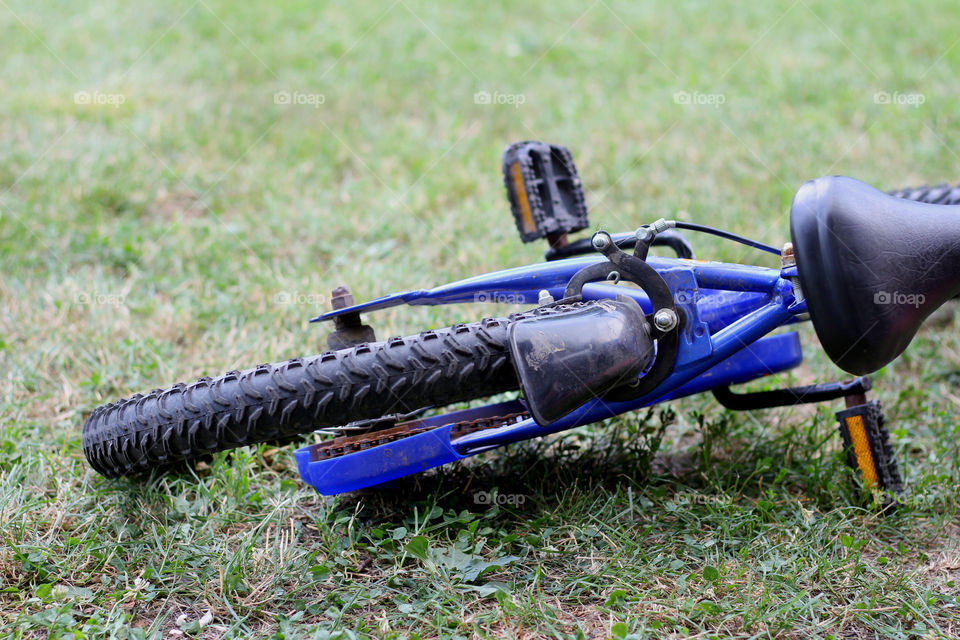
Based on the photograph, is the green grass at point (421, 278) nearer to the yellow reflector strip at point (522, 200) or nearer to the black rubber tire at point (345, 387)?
the black rubber tire at point (345, 387)

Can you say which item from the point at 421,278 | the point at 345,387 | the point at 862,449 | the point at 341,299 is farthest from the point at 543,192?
the point at 862,449

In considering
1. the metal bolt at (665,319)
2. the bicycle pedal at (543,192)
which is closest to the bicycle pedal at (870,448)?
the metal bolt at (665,319)

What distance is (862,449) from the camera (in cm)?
219

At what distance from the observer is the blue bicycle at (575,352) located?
1750mm

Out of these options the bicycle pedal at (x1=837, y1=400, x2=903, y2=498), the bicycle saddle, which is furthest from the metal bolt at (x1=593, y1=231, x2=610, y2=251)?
the bicycle pedal at (x1=837, y1=400, x2=903, y2=498)

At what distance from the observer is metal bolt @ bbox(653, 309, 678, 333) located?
1.89m

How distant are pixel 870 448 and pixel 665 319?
76 cm

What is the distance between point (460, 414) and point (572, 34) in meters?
4.28

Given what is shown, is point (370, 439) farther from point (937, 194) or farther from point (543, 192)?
point (937, 194)

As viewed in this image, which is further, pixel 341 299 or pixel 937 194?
pixel 937 194

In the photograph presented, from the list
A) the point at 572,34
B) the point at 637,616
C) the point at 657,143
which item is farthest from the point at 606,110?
the point at 637,616

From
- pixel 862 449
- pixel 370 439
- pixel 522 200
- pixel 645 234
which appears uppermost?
pixel 522 200

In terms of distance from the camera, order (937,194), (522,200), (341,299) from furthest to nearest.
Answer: (937,194) → (522,200) → (341,299)

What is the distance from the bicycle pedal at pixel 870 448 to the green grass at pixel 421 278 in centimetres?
8
